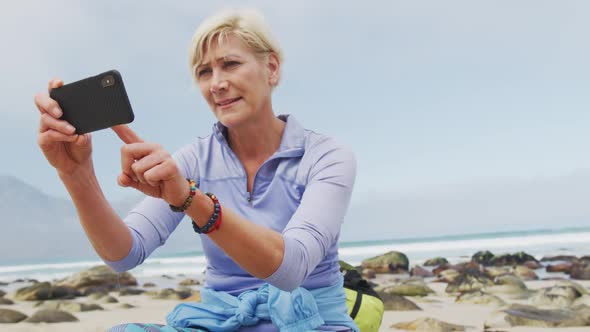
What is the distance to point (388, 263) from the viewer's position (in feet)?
32.0

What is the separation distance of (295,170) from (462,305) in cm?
446

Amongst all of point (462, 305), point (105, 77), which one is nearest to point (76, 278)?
point (462, 305)

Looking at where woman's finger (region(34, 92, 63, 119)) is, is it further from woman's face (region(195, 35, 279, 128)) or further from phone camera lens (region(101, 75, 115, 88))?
woman's face (region(195, 35, 279, 128))

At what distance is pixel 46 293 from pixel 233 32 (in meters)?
7.40

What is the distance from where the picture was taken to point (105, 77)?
5.48ft

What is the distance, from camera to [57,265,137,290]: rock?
910 cm

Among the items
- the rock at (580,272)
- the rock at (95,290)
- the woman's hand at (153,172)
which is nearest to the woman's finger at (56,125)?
the woman's hand at (153,172)

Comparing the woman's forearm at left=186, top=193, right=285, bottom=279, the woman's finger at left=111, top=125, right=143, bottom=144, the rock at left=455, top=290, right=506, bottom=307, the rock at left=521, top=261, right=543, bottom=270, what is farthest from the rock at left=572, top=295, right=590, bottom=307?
the woman's finger at left=111, top=125, right=143, bottom=144

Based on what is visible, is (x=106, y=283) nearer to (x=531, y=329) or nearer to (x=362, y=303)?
(x=531, y=329)

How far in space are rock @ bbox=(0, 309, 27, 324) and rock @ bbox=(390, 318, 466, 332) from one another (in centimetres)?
370

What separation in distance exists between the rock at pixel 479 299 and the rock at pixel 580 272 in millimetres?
2844

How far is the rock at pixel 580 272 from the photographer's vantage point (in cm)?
856

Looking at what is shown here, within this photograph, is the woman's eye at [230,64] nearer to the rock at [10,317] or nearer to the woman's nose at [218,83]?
the woman's nose at [218,83]

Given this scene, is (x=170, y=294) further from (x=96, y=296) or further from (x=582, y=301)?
(x=582, y=301)
